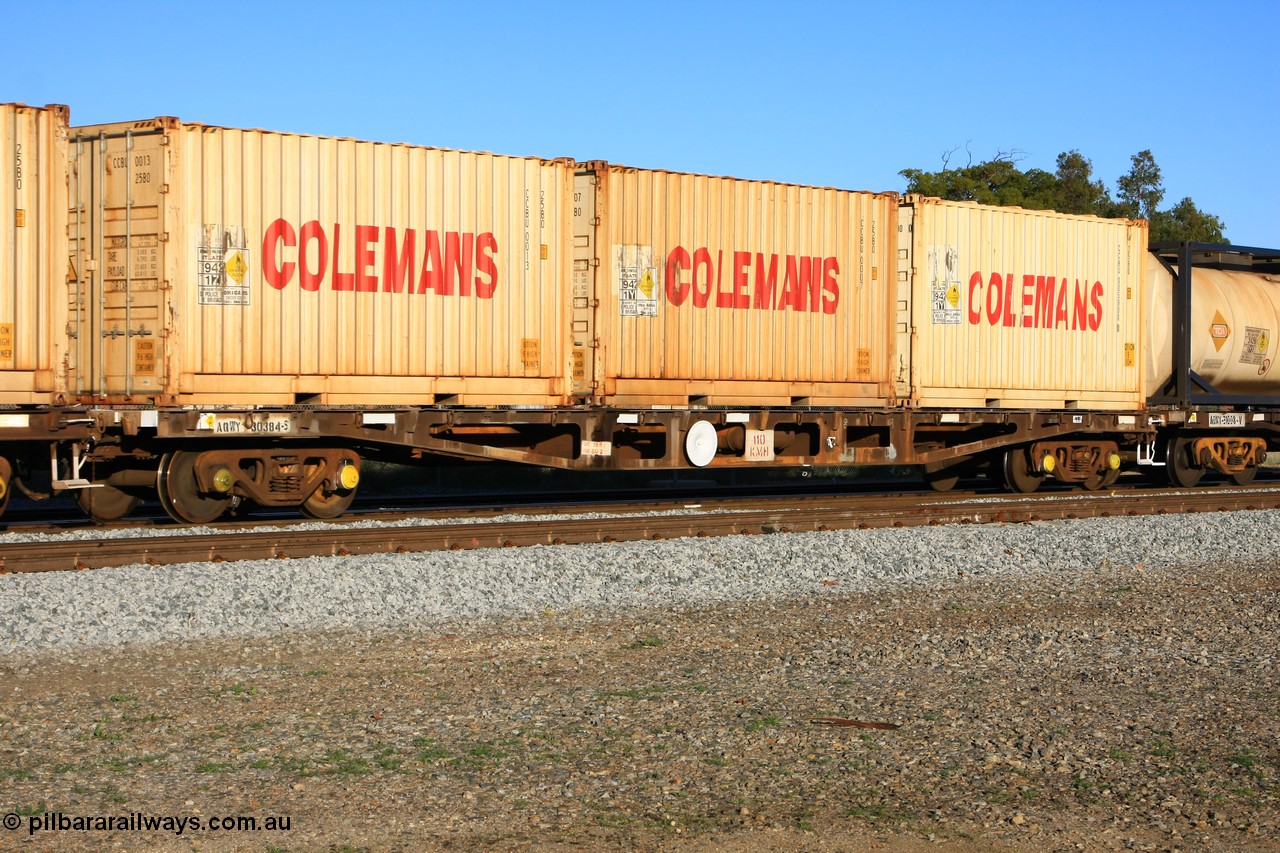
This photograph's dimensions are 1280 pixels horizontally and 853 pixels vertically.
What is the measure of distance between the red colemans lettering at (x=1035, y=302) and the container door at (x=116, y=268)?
35.1 ft

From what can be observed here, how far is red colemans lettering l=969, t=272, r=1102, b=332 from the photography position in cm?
1845

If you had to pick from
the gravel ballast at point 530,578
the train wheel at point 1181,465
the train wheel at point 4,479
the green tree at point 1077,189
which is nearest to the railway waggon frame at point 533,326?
the train wheel at point 4,479

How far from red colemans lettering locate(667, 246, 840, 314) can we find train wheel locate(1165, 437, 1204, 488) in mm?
7496

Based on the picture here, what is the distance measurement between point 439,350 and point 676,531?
3317mm

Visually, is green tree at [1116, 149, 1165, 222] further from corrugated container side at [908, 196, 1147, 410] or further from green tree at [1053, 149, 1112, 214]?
corrugated container side at [908, 196, 1147, 410]

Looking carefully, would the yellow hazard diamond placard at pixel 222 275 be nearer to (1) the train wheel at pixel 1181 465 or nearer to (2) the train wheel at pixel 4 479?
(2) the train wheel at pixel 4 479

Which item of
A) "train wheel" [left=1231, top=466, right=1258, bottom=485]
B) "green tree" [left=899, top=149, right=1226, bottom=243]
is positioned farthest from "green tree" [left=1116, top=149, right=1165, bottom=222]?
"train wheel" [left=1231, top=466, right=1258, bottom=485]

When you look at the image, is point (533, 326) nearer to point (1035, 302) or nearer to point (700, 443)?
point (700, 443)

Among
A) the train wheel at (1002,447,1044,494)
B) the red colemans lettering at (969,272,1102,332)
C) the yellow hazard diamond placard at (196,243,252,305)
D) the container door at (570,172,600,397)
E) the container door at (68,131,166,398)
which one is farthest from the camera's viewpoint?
the train wheel at (1002,447,1044,494)

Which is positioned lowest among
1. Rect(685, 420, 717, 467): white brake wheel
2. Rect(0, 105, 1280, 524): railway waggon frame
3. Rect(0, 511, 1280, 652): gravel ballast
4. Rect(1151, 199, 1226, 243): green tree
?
Rect(0, 511, 1280, 652): gravel ballast

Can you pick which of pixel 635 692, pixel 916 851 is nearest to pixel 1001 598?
pixel 635 692

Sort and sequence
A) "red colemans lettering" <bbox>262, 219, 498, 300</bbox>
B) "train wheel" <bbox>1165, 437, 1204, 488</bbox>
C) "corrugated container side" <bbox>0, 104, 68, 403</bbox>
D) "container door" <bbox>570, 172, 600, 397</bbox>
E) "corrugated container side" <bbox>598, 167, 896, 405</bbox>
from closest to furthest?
"corrugated container side" <bbox>0, 104, 68, 403</bbox>
"red colemans lettering" <bbox>262, 219, 498, 300</bbox>
"container door" <bbox>570, 172, 600, 397</bbox>
"corrugated container side" <bbox>598, 167, 896, 405</bbox>
"train wheel" <bbox>1165, 437, 1204, 488</bbox>

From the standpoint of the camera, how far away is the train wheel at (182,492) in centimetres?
1367

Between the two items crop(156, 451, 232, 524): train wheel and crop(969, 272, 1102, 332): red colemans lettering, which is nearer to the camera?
crop(156, 451, 232, 524): train wheel
